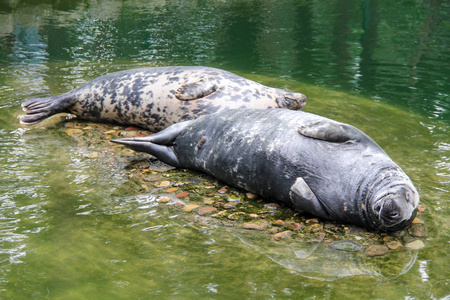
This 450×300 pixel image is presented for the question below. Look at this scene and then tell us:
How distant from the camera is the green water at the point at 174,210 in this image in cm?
264

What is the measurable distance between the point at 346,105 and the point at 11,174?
394cm

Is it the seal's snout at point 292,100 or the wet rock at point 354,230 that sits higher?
the seal's snout at point 292,100

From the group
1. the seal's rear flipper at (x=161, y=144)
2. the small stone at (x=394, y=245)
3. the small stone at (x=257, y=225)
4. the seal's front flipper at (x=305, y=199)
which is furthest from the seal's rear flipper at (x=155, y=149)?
the small stone at (x=394, y=245)

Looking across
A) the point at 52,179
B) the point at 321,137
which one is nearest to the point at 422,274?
the point at 321,137

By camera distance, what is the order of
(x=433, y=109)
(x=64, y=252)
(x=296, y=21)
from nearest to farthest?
(x=64, y=252), (x=433, y=109), (x=296, y=21)

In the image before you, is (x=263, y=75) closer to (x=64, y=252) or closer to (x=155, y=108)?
(x=155, y=108)

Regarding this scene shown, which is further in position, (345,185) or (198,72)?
(198,72)

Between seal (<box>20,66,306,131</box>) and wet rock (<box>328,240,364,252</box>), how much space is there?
207cm

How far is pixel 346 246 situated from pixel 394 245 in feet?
1.03

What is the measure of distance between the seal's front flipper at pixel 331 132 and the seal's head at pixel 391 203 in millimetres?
386

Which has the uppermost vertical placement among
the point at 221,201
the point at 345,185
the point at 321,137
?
the point at 321,137

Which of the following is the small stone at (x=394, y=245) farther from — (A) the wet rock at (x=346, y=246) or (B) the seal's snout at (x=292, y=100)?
(B) the seal's snout at (x=292, y=100)

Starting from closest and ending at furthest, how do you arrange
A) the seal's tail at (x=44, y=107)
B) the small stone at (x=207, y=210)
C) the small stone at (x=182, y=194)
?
the small stone at (x=207, y=210) → the small stone at (x=182, y=194) → the seal's tail at (x=44, y=107)

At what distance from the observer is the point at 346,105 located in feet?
19.6
